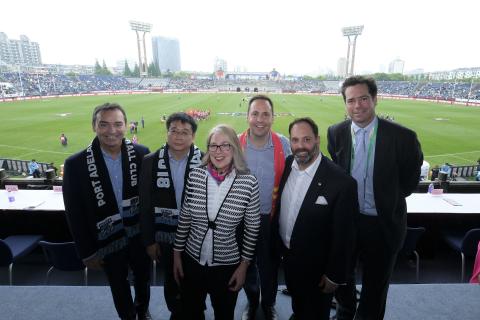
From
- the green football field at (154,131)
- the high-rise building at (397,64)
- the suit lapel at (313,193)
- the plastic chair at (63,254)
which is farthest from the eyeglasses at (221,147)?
the high-rise building at (397,64)

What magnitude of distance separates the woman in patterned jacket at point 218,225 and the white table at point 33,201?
8.73ft

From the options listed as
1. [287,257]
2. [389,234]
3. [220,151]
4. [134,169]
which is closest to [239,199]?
[220,151]

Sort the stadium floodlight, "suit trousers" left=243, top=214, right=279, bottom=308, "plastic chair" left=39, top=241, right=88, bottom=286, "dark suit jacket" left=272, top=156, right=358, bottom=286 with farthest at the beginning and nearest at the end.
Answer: the stadium floodlight
"plastic chair" left=39, top=241, right=88, bottom=286
"suit trousers" left=243, top=214, right=279, bottom=308
"dark suit jacket" left=272, top=156, right=358, bottom=286

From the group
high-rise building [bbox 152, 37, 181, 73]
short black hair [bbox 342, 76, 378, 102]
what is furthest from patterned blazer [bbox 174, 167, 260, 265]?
high-rise building [bbox 152, 37, 181, 73]

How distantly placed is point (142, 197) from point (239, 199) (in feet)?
3.30

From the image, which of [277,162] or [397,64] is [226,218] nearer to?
[277,162]

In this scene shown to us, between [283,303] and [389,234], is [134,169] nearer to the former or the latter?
[283,303]

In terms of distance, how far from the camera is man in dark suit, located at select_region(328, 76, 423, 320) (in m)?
2.54

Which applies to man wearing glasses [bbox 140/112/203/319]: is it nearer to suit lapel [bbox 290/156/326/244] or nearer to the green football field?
suit lapel [bbox 290/156/326/244]

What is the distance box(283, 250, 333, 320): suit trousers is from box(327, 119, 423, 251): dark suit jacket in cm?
76

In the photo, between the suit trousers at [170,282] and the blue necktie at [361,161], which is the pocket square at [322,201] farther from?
the suit trousers at [170,282]

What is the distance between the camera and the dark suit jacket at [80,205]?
265 centimetres

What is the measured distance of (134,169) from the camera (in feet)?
9.45

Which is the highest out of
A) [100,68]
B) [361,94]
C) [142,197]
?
[100,68]
